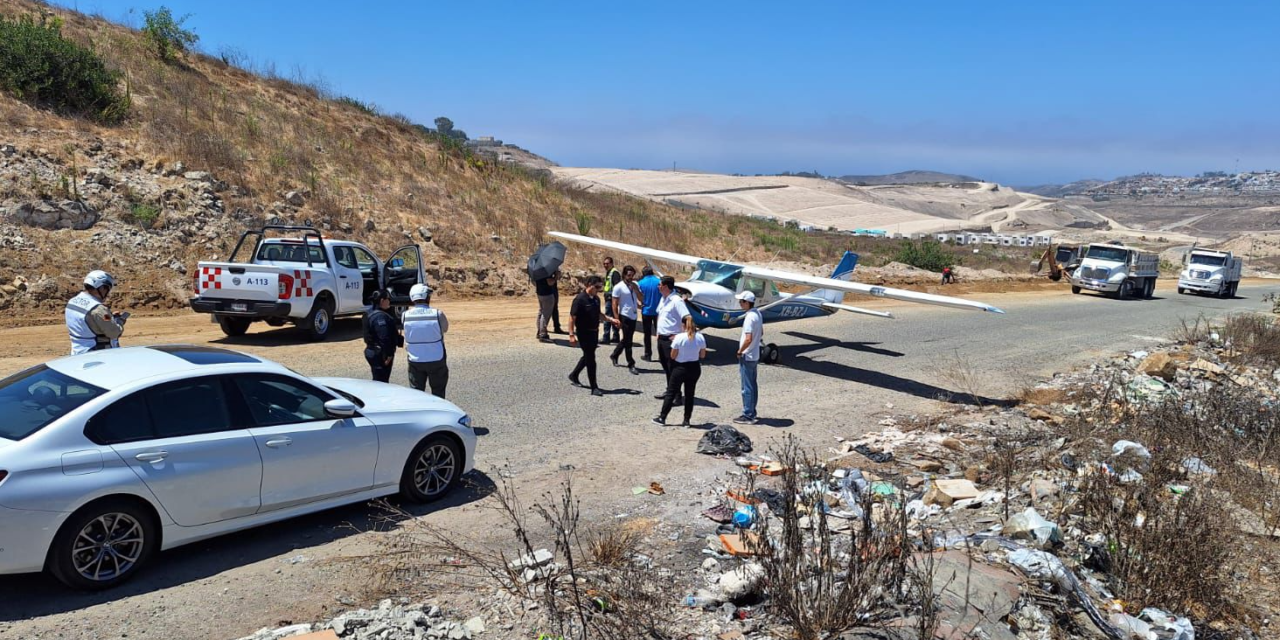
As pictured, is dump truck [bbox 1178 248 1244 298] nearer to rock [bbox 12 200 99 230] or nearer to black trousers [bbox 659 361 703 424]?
black trousers [bbox 659 361 703 424]

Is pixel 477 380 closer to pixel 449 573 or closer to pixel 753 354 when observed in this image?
pixel 753 354

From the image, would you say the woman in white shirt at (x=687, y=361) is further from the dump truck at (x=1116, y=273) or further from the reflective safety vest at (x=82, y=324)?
the dump truck at (x=1116, y=273)

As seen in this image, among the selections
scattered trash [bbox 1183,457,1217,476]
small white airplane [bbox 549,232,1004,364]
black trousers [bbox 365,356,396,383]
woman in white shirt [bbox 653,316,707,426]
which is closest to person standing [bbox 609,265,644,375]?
small white airplane [bbox 549,232,1004,364]

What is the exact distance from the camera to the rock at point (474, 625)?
504 centimetres

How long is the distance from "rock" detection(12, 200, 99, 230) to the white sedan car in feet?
49.0

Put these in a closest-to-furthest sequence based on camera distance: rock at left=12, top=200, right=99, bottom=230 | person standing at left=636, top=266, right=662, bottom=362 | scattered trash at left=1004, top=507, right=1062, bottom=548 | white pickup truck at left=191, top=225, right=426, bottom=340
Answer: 1. scattered trash at left=1004, top=507, right=1062, bottom=548
2. white pickup truck at left=191, top=225, right=426, bottom=340
3. person standing at left=636, top=266, right=662, bottom=362
4. rock at left=12, top=200, right=99, bottom=230

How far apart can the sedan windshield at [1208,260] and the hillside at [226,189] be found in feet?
70.0

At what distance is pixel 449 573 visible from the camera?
5824mm

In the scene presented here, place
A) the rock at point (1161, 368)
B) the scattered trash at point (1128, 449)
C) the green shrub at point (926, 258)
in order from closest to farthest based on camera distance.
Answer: the scattered trash at point (1128, 449)
the rock at point (1161, 368)
the green shrub at point (926, 258)

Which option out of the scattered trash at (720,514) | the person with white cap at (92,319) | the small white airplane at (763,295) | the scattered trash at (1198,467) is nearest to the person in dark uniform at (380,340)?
the person with white cap at (92,319)

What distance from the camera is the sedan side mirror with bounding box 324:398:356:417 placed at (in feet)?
21.3

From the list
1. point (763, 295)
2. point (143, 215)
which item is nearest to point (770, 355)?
point (763, 295)

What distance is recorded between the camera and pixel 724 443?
31.7 feet

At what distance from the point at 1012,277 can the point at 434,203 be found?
28324 mm
